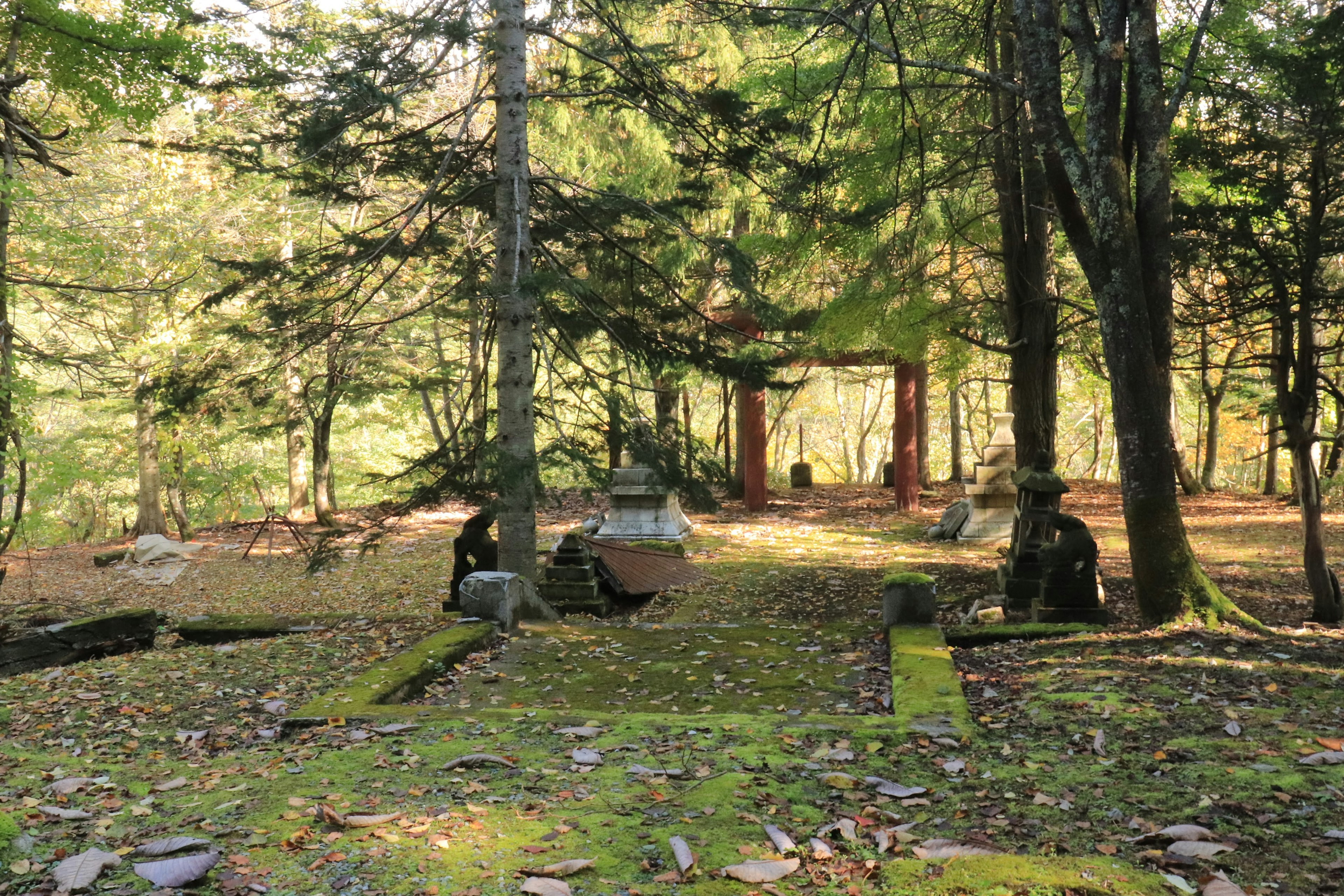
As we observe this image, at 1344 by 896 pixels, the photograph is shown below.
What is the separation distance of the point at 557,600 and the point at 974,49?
8.41 meters

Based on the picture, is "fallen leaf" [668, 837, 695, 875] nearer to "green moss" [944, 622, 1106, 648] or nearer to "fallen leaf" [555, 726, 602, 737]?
"fallen leaf" [555, 726, 602, 737]

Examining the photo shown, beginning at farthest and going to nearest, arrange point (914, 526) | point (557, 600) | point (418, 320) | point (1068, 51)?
point (418, 320), point (914, 526), point (557, 600), point (1068, 51)

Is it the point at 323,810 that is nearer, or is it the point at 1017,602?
the point at 323,810

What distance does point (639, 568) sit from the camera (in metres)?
11.5

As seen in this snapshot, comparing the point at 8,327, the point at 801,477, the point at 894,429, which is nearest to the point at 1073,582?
the point at 8,327

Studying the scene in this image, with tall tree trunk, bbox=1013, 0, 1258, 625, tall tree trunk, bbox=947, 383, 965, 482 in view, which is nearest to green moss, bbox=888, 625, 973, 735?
tall tree trunk, bbox=1013, 0, 1258, 625

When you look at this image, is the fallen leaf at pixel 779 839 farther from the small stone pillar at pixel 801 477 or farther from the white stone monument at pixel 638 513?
the small stone pillar at pixel 801 477

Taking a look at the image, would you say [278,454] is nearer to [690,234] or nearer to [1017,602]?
[690,234]

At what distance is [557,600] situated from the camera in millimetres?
10273

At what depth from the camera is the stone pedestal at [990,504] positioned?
14.7 meters

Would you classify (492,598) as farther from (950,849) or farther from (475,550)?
(950,849)

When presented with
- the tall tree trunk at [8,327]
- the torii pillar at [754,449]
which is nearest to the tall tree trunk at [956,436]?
the torii pillar at [754,449]

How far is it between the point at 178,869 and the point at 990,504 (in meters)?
13.6

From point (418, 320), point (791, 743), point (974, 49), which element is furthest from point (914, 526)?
point (791, 743)
